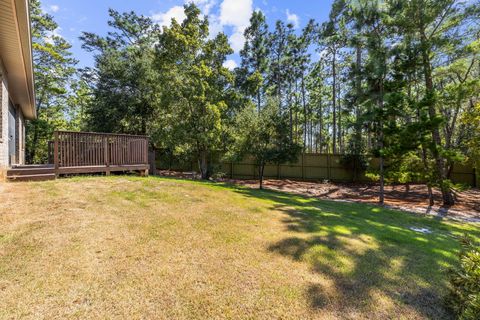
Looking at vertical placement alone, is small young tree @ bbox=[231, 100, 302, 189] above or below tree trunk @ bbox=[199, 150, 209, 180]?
above

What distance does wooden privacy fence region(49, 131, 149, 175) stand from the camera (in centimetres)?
653

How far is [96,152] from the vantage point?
283 inches

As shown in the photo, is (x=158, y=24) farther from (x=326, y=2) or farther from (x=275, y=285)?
(x=275, y=285)

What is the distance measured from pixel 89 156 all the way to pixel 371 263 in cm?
766

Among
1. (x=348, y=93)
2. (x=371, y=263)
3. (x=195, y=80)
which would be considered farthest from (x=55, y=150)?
(x=348, y=93)

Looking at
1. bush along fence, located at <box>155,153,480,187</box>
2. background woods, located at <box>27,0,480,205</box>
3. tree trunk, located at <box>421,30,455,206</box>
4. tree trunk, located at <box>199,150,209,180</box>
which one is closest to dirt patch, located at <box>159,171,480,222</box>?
tree trunk, located at <box>421,30,455,206</box>

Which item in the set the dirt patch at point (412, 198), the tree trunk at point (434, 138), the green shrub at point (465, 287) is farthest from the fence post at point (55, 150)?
the tree trunk at point (434, 138)

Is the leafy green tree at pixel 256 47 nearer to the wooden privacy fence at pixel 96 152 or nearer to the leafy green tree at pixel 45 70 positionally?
the wooden privacy fence at pixel 96 152

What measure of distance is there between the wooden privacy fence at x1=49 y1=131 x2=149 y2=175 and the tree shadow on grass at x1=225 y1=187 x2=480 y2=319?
19.2 ft

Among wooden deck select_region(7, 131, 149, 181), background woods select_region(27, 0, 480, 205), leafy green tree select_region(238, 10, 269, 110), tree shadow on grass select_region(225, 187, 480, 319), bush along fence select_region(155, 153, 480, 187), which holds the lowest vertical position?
tree shadow on grass select_region(225, 187, 480, 319)

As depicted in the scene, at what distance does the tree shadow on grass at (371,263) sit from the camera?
98.5 inches

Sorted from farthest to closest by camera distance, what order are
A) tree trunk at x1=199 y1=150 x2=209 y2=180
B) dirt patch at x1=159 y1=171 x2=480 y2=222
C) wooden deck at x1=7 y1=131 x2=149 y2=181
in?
tree trunk at x1=199 y1=150 x2=209 y2=180 → dirt patch at x1=159 y1=171 x2=480 y2=222 → wooden deck at x1=7 y1=131 x2=149 y2=181

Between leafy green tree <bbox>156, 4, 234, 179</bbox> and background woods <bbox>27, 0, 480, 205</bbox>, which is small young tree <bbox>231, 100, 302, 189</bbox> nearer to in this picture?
background woods <bbox>27, 0, 480, 205</bbox>

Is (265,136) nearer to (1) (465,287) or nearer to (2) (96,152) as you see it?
(2) (96,152)
